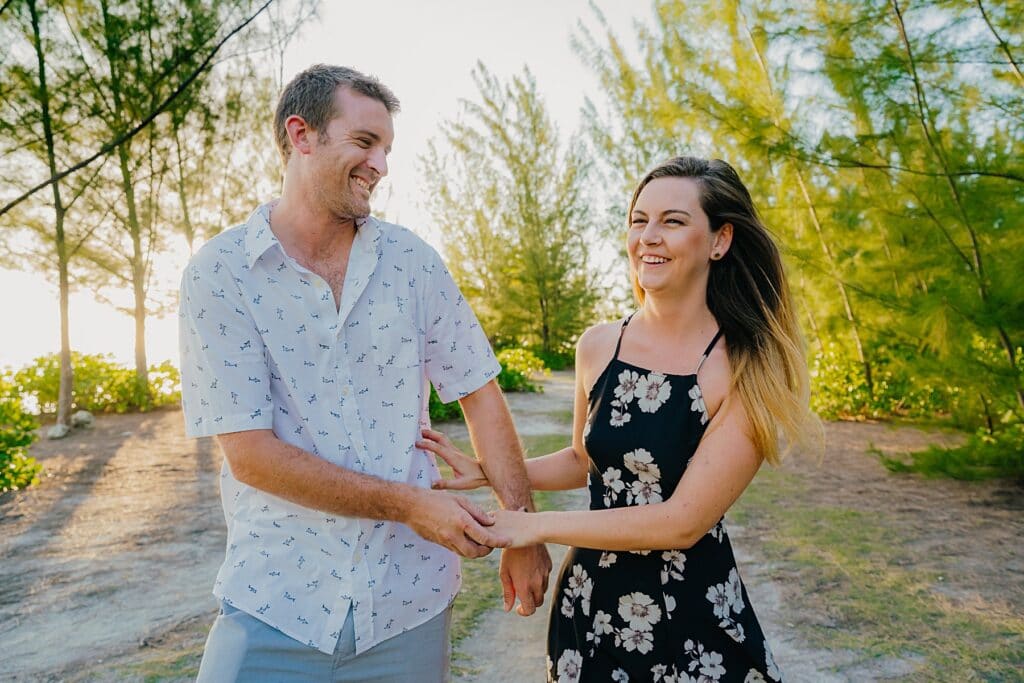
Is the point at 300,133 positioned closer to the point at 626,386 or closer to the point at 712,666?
the point at 626,386

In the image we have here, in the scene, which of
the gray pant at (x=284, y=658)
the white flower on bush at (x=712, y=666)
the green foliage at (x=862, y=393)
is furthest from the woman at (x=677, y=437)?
the green foliage at (x=862, y=393)

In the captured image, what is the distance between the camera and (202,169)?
12.7 m

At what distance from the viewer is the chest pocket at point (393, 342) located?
2.02 metres

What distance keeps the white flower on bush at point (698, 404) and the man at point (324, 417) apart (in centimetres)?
62

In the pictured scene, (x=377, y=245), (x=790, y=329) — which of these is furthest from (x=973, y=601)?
(x=377, y=245)

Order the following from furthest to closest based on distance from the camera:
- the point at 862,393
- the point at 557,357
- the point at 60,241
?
the point at 557,357, the point at 862,393, the point at 60,241

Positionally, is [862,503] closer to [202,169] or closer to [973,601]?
[973,601]

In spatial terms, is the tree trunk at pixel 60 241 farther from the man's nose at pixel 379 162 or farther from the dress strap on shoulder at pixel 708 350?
the dress strap on shoulder at pixel 708 350

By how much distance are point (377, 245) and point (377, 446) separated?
1.84ft

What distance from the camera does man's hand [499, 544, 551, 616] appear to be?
230 cm

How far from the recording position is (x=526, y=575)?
2305 mm

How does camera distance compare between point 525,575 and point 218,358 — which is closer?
point 218,358

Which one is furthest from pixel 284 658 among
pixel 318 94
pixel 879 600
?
pixel 879 600

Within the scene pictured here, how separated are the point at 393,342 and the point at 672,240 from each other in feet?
2.67
